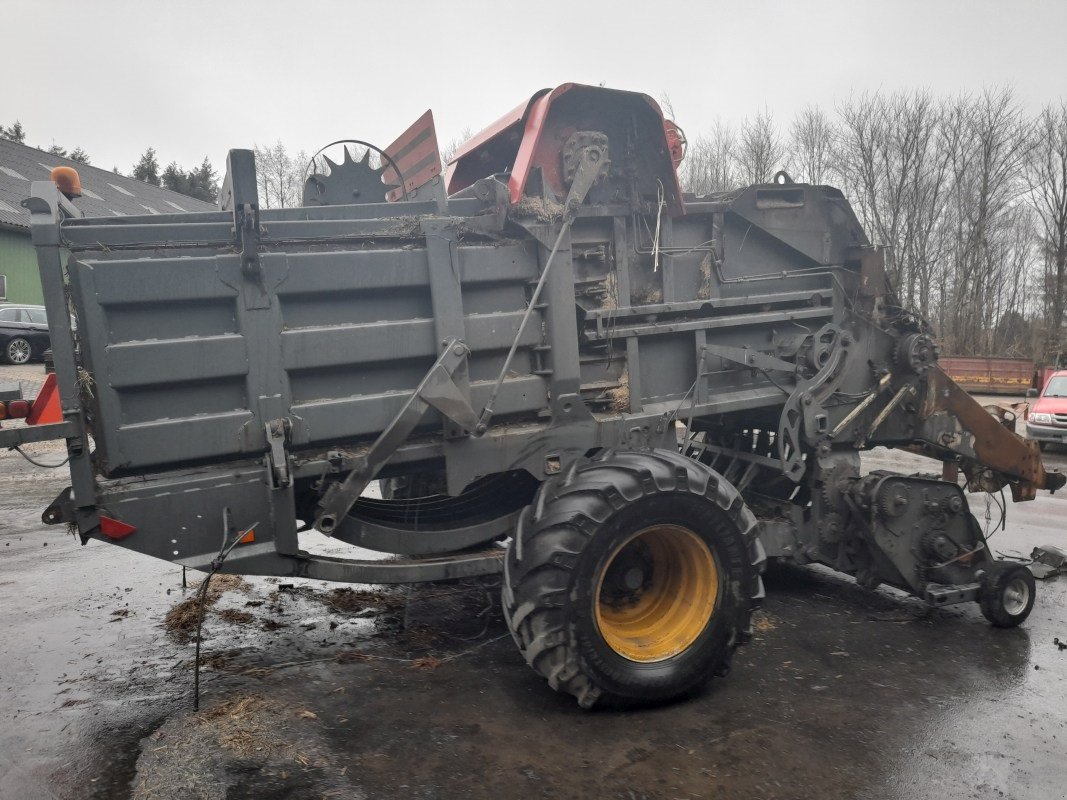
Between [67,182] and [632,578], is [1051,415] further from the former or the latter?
[67,182]

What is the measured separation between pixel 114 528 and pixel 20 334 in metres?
20.1

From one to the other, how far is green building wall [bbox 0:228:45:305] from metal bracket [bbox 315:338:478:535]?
24.5 meters

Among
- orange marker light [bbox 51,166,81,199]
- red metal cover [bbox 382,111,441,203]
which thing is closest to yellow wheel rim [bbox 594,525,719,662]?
red metal cover [bbox 382,111,441,203]

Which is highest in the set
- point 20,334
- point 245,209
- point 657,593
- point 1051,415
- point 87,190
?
point 87,190

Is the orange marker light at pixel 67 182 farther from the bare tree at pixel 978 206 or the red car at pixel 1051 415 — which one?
the bare tree at pixel 978 206

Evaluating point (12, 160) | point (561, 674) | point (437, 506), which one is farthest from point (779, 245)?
point (12, 160)

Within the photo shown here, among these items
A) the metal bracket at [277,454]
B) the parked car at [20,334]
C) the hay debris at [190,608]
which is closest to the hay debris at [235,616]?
the hay debris at [190,608]

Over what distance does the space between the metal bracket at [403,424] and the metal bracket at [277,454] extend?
258 mm

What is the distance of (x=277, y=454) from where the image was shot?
3.62 m

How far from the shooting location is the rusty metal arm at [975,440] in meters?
5.35

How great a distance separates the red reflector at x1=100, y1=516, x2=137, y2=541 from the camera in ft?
11.3

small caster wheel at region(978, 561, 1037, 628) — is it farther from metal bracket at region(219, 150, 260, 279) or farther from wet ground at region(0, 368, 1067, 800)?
metal bracket at region(219, 150, 260, 279)

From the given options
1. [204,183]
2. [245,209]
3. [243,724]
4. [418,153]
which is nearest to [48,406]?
[245,209]

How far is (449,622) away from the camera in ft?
16.6
